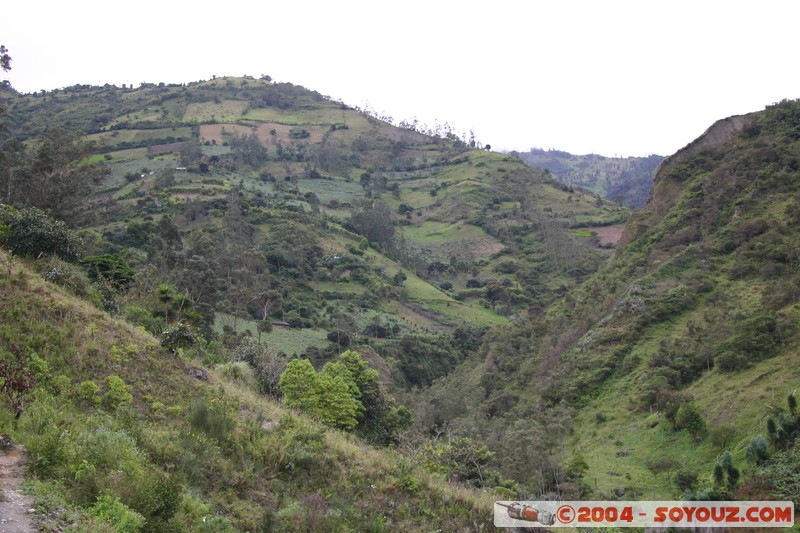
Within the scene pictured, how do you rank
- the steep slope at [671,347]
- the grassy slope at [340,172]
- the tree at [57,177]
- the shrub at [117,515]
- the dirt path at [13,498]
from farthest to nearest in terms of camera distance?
the grassy slope at [340,172], the tree at [57,177], the steep slope at [671,347], the shrub at [117,515], the dirt path at [13,498]

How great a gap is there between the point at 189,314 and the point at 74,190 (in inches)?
812

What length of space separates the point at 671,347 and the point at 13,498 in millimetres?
28924

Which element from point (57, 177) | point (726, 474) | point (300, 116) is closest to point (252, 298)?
point (57, 177)

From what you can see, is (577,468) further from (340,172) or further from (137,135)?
(137,135)

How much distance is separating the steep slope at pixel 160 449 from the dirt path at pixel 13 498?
0.41 feet

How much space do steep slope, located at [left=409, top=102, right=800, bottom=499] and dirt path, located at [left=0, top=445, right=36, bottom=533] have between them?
1694cm

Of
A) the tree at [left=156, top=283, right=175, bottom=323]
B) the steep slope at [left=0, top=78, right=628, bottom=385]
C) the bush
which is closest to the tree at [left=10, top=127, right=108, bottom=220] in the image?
the steep slope at [left=0, top=78, right=628, bottom=385]

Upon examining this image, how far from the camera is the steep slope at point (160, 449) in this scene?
23.0ft

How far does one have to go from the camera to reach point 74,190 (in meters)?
36.5

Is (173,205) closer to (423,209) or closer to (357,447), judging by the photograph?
(423,209)

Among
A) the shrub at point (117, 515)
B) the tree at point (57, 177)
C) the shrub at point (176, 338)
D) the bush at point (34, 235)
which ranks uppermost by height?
the tree at point (57, 177)

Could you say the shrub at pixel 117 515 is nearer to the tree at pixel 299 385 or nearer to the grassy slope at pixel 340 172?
the tree at pixel 299 385

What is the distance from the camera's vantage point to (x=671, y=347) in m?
29.2

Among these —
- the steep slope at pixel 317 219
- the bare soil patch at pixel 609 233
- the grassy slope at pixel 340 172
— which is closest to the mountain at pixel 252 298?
the steep slope at pixel 317 219
